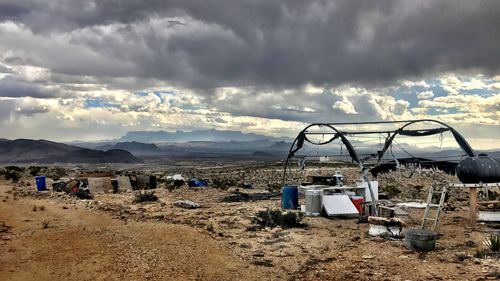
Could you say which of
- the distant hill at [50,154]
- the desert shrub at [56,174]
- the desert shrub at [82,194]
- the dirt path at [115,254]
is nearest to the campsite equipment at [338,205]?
the dirt path at [115,254]

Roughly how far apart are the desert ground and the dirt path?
25 mm

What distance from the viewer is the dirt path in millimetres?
10516

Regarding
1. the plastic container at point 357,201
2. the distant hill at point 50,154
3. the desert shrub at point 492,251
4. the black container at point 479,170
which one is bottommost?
the desert shrub at point 492,251

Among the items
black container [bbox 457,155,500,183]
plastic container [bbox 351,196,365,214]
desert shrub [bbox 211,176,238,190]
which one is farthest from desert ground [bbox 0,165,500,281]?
desert shrub [bbox 211,176,238,190]

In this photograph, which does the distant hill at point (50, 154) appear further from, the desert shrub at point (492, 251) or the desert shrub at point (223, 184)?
the desert shrub at point (492, 251)

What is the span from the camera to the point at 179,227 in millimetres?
15414

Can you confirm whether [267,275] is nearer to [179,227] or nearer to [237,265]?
[237,265]

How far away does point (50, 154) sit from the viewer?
175m

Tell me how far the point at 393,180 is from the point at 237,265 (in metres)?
34.8

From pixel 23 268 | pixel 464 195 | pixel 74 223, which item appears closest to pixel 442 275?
pixel 23 268

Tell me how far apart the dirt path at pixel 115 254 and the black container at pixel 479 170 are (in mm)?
8893

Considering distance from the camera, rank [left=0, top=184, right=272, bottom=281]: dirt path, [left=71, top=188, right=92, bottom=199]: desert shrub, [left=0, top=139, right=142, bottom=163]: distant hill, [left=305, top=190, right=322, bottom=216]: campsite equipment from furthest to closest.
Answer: [left=0, top=139, right=142, bottom=163]: distant hill, [left=71, top=188, right=92, bottom=199]: desert shrub, [left=305, top=190, right=322, bottom=216]: campsite equipment, [left=0, top=184, right=272, bottom=281]: dirt path

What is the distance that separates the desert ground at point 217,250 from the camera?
1053 centimetres

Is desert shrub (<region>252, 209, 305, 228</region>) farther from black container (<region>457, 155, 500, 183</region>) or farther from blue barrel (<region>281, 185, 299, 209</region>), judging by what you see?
black container (<region>457, 155, 500, 183</region>)
